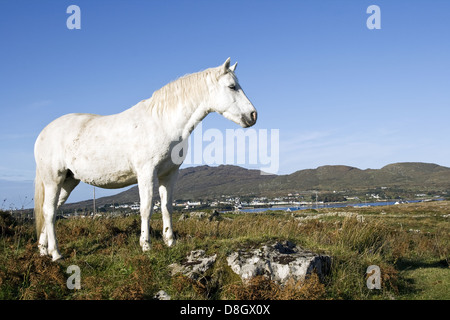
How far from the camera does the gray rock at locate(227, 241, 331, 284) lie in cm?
667

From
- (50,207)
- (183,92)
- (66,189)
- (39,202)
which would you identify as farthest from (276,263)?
(39,202)

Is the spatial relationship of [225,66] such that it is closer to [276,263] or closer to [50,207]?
[276,263]

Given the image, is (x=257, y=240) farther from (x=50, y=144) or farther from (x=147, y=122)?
(x=50, y=144)

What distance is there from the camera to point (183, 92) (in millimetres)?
8250

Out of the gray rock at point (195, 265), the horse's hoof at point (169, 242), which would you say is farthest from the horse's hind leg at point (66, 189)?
the gray rock at point (195, 265)

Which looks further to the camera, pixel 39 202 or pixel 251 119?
pixel 39 202

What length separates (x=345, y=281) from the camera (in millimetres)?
A: 7070

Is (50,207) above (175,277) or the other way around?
above

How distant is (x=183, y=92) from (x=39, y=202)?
4567 millimetres

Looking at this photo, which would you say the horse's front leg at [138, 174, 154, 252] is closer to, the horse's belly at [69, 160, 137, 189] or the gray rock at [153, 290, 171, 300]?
the horse's belly at [69, 160, 137, 189]

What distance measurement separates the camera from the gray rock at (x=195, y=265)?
6703 mm

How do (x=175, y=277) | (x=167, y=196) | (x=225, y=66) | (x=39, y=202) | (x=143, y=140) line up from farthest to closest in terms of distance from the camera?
(x=39, y=202) < (x=167, y=196) < (x=225, y=66) < (x=143, y=140) < (x=175, y=277)

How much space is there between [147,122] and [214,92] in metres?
1.57
